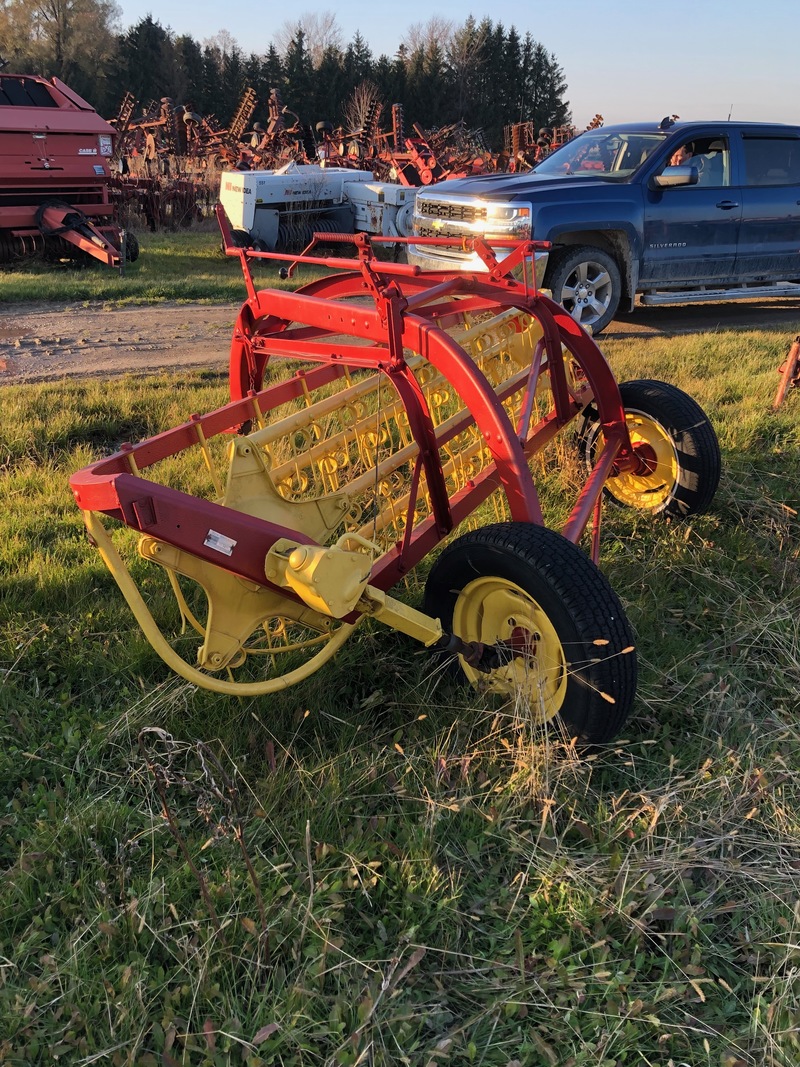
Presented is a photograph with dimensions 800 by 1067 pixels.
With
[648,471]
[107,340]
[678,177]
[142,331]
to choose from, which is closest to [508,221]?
[678,177]

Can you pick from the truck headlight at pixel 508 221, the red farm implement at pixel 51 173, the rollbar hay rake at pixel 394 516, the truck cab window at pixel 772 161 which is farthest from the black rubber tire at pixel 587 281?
the red farm implement at pixel 51 173

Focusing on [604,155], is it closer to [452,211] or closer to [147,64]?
[452,211]

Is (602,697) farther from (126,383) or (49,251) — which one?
(49,251)

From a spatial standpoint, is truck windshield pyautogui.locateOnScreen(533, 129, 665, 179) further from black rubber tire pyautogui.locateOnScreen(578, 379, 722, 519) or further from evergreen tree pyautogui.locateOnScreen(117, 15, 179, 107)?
evergreen tree pyautogui.locateOnScreen(117, 15, 179, 107)

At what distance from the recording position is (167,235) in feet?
50.2

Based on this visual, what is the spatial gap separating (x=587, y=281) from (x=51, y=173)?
7910 mm

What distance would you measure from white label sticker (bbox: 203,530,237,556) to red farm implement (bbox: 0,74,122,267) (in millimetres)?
9725

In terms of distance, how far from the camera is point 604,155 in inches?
326

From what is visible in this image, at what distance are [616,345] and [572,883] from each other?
6.31m

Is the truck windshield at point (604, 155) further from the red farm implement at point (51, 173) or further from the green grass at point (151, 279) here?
the red farm implement at point (51, 173)

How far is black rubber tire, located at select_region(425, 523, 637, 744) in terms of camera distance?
2328 millimetres

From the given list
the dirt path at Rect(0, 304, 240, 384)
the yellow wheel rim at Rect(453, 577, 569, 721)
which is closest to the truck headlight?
the dirt path at Rect(0, 304, 240, 384)

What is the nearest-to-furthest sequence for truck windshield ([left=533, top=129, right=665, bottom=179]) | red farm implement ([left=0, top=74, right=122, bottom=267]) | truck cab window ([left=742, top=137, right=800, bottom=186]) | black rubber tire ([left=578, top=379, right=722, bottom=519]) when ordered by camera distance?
black rubber tire ([left=578, top=379, right=722, bottom=519]) < truck windshield ([left=533, top=129, right=665, bottom=179]) < truck cab window ([left=742, top=137, right=800, bottom=186]) < red farm implement ([left=0, top=74, right=122, bottom=267])

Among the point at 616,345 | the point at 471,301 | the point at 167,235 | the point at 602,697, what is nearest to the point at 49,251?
the point at 167,235
